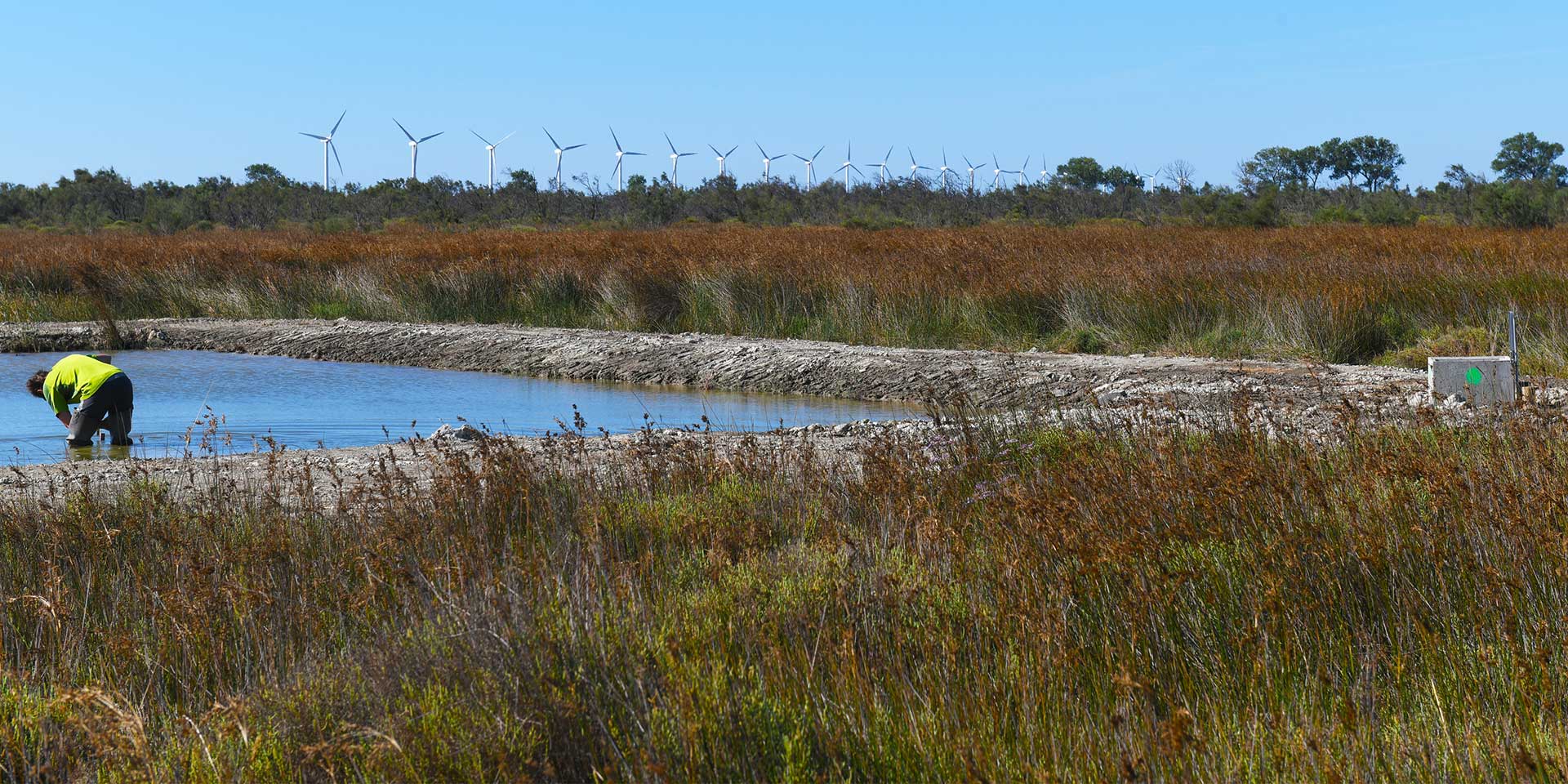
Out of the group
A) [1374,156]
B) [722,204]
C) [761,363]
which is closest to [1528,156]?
[1374,156]

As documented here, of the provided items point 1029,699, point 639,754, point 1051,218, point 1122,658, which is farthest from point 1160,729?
point 1051,218

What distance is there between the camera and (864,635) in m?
4.11

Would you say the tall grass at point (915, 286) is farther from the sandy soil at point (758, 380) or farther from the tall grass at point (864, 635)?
the tall grass at point (864, 635)

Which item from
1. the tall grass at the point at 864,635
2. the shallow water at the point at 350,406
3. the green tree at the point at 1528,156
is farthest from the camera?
the green tree at the point at 1528,156

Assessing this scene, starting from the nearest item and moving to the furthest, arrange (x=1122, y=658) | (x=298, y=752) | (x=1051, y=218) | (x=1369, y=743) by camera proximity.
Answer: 1. (x=1369, y=743)
2. (x=298, y=752)
3. (x=1122, y=658)
4. (x=1051, y=218)

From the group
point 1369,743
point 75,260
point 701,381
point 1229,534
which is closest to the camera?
point 1369,743

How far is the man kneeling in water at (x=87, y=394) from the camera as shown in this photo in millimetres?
10969

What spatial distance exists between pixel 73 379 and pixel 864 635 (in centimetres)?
948

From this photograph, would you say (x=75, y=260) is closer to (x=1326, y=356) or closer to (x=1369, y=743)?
(x=1326, y=356)

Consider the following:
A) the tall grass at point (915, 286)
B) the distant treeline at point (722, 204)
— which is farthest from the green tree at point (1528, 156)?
the tall grass at point (915, 286)

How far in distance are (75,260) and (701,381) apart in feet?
49.2

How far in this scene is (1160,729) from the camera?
3041 mm

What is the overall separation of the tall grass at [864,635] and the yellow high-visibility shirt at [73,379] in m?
5.38

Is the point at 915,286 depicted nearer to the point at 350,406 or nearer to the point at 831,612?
the point at 350,406
